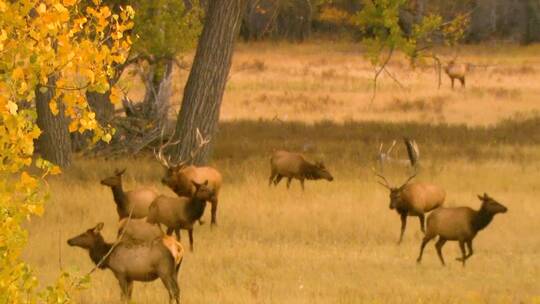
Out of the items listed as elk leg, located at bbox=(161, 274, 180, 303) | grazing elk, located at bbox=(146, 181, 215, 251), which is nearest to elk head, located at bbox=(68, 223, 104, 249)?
elk leg, located at bbox=(161, 274, 180, 303)

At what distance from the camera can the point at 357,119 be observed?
30.2 m

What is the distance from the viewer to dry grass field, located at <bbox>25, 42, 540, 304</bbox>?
11195 mm

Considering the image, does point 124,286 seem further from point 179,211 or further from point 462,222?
point 462,222

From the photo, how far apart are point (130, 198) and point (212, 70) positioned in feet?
18.8

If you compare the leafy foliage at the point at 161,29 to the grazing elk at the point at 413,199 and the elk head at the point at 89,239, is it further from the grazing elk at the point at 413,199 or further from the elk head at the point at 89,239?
the elk head at the point at 89,239

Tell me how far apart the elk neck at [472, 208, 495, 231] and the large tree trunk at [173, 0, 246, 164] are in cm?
722

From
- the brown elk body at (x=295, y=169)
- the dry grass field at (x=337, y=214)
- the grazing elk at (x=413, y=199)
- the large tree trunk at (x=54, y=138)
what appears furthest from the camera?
the large tree trunk at (x=54, y=138)

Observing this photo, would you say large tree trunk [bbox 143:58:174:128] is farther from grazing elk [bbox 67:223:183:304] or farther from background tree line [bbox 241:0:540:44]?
→ background tree line [bbox 241:0:540:44]

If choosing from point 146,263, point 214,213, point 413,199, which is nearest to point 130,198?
point 214,213

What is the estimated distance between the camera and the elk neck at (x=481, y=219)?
11930 mm

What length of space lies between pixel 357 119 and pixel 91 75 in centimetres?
2396

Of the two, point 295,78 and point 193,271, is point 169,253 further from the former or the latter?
point 295,78

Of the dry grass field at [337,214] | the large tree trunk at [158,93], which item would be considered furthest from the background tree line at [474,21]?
the large tree trunk at [158,93]

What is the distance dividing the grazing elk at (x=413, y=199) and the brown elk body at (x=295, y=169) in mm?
2585
